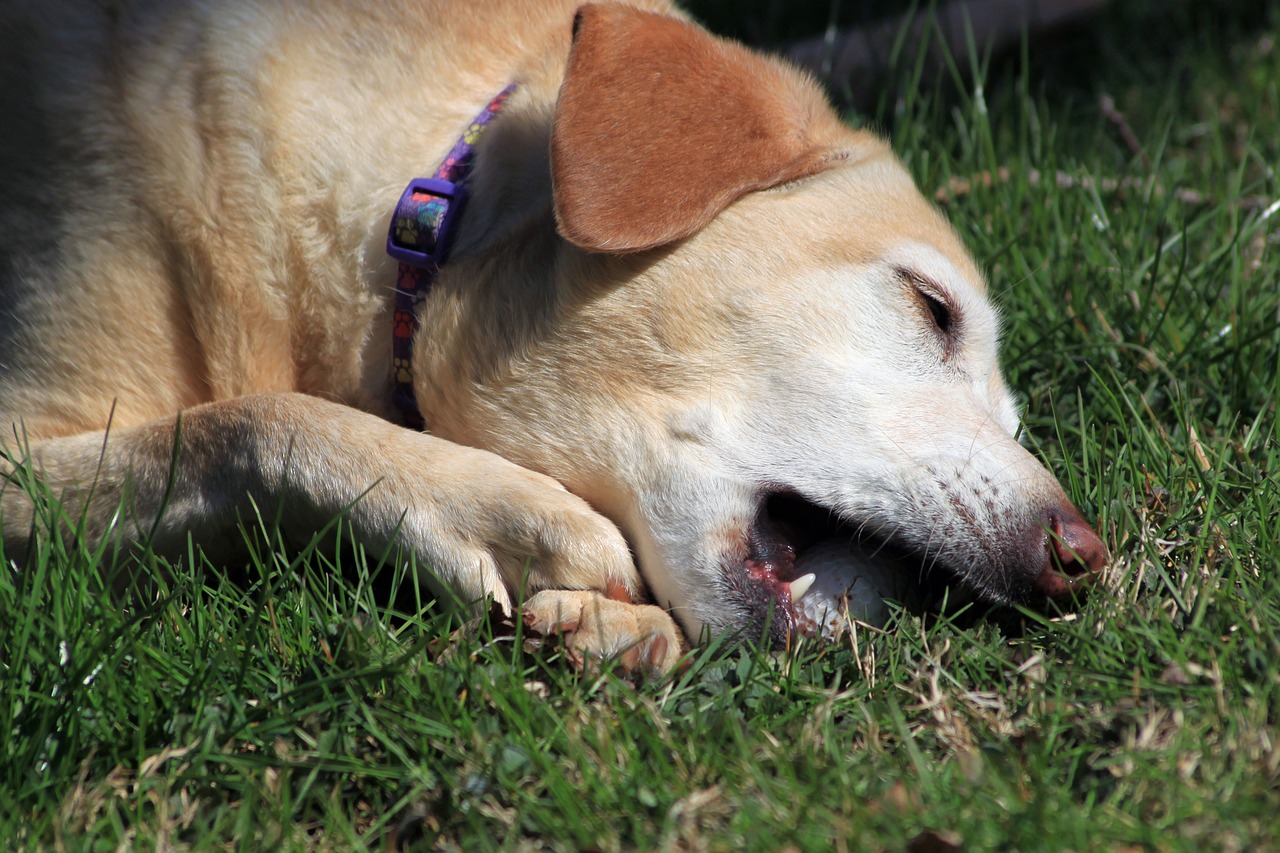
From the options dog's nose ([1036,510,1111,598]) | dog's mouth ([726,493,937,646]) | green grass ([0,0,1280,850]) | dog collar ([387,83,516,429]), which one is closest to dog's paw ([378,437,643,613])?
green grass ([0,0,1280,850])

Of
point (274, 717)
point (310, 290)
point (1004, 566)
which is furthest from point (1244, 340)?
point (274, 717)

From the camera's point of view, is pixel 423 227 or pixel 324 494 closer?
pixel 324 494

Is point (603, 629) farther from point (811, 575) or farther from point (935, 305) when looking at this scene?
point (935, 305)

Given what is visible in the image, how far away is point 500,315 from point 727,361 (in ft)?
1.72

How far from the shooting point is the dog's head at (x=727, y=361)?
2.38 metres

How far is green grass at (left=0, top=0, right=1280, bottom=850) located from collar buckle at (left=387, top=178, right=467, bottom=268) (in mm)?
716

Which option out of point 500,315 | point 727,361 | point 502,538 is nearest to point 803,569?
point 727,361

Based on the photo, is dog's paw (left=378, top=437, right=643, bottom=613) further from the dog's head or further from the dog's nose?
the dog's nose

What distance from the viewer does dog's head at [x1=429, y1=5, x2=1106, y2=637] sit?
7.80 feet

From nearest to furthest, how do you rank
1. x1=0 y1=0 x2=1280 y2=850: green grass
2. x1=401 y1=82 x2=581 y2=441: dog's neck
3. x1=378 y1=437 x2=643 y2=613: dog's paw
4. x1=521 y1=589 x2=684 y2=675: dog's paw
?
1. x1=0 y1=0 x2=1280 y2=850: green grass
2. x1=521 y1=589 x2=684 y2=675: dog's paw
3. x1=378 y1=437 x2=643 y2=613: dog's paw
4. x1=401 y1=82 x2=581 y2=441: dog's neck

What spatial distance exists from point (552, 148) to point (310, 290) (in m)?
0.73

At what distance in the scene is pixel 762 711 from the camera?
2.08 m

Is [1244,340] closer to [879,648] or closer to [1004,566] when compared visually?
[1004,566]

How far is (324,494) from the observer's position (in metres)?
2.37
